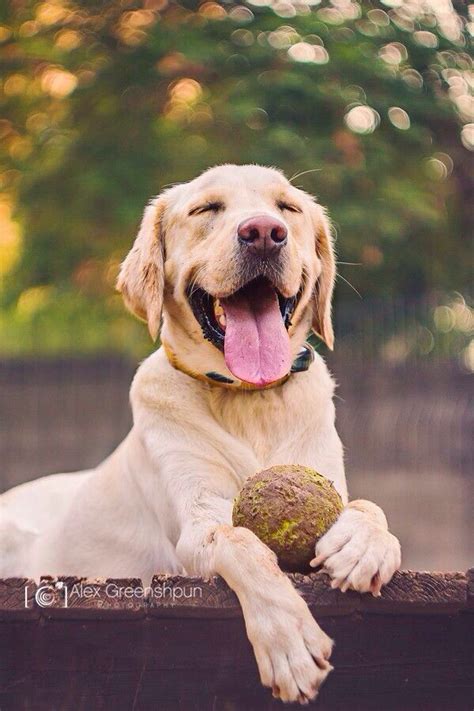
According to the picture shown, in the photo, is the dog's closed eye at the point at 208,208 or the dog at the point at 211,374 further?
the dog's closed eye at the point at 208,208

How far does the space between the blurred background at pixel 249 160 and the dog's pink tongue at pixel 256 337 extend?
6185mm

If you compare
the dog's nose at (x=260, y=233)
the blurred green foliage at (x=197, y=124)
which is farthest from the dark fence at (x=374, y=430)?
the dog's nose at (x=260, y=233)

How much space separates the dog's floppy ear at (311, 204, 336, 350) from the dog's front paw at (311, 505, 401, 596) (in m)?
1.08

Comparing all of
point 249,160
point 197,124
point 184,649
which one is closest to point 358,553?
point 184,649

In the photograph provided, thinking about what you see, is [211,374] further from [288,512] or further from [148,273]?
[288,512]

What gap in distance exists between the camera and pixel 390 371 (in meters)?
10.3

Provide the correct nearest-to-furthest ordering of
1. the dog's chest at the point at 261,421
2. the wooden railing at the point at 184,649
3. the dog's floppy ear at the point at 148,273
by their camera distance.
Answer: the wooden railing at the point at 184,649 < the dog's chest at the point at 261,421 < the dog's floppy ear at the point at 148,273

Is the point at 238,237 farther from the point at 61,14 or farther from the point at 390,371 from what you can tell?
the point at 61,14

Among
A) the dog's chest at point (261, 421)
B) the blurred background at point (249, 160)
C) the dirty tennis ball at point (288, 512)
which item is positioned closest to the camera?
the dirty tennis ball at point (288, 512)

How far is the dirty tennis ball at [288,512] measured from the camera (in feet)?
8.88

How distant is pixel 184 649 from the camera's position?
2.45 meters

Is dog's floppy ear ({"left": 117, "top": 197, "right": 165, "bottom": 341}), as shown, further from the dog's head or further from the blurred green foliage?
the blurred green foliage

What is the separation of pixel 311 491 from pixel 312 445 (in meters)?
0.78

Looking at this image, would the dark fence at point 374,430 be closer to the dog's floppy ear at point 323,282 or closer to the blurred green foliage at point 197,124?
the blurred green foliage at point 197,124
